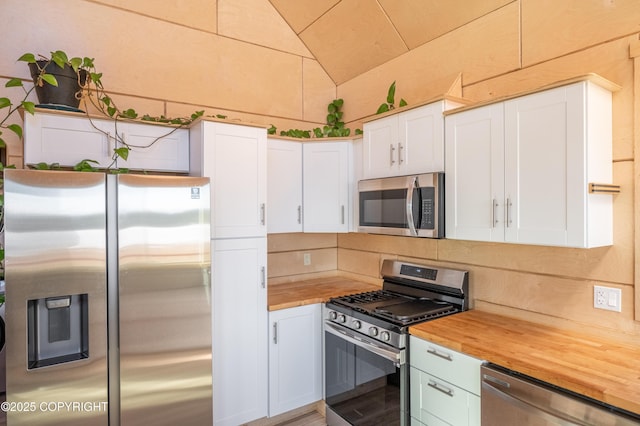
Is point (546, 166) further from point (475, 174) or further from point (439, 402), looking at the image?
point (439, 402)

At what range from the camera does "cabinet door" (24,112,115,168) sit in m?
2.12

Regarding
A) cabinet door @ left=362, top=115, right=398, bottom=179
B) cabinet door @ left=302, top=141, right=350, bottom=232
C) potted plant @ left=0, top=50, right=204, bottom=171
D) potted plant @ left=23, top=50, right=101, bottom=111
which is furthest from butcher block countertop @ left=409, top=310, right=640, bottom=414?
potted plant @ left=23, top=50, right=101, bottom=111

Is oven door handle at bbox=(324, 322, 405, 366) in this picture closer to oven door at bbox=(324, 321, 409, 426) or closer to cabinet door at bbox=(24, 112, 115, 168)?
oven door at bbox=(324, 321, 409, 426)

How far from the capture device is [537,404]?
1542 mm

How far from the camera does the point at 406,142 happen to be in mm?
2490

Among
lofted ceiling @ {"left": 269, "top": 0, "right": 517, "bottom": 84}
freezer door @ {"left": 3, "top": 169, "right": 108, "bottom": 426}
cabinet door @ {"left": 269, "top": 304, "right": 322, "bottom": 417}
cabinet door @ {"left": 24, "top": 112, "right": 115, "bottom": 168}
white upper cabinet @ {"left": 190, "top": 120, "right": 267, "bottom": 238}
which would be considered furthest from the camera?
cabinet door @ {"left": 269, "top": 304, "right": 322, "bottom": 417}

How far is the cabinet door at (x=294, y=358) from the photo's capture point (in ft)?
8.82

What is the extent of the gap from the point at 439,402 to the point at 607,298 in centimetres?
102

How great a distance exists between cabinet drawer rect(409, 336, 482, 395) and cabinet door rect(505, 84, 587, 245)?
680 millimetres

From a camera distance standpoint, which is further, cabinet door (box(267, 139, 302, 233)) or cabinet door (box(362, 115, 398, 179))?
cabinet door (box(267, 139, 302, 233))

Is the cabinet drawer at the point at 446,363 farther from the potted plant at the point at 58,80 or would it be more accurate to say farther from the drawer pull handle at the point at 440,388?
the potted plant at the point at 58,80

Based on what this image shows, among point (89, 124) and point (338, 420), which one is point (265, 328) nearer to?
point (338, 420)

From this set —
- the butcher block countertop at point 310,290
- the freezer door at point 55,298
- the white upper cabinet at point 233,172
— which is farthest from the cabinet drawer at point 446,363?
the freezer door at point 55,298

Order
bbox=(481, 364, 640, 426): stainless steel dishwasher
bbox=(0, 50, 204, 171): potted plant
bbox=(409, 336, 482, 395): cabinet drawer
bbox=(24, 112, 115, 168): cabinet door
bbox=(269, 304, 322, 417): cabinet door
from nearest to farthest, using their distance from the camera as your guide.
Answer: bbox=(481, 364, 640, 426): stainless steel dishwasher < bbox=(409, 336, 482, 395): cabinet drawer < bbox=(0, 50, 204, 171): potted plant < bbox=(24, 112, 115, 168): cabinet door < bbox=(269, 304, 322, 417): cabinet door
